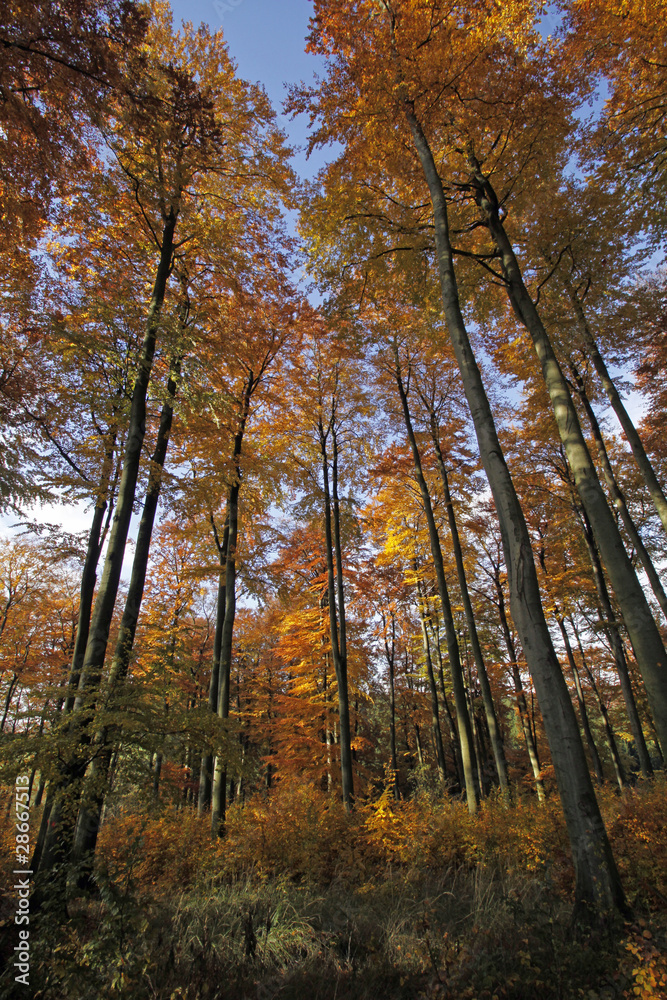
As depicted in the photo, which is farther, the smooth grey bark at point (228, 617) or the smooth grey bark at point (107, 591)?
the smooth grey bark at point (228, 617)

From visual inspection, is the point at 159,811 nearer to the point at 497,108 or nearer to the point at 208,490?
the point at 208,490

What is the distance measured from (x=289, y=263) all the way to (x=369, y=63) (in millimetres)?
3267

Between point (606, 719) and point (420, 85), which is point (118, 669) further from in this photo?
point (606, 719)

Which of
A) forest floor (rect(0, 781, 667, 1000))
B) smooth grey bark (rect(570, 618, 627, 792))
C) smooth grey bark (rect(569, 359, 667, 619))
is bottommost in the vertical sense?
forest floor (rect(0, 781, 667, 1000))

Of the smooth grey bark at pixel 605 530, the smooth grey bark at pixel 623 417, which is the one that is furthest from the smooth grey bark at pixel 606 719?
the smooth grey bark at pixel 605 530

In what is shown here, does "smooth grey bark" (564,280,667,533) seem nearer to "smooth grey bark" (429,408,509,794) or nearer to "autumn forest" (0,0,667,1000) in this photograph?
"autumn forest" (0,0,667,1000)

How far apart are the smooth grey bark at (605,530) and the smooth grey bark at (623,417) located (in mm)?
3054

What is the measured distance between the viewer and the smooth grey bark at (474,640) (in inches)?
355

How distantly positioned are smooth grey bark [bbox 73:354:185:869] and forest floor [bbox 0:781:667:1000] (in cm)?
46

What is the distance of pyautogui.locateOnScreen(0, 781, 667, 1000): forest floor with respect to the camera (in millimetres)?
2615

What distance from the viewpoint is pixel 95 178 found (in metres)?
6.02

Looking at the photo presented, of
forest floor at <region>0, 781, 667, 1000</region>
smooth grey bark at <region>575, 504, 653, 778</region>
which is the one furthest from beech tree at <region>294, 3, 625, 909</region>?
smooth grey bark at <region>575, 504, 653, 778</region>

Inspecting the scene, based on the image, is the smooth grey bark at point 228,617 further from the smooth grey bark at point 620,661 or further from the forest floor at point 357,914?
the smooth grey bark at point 620,661

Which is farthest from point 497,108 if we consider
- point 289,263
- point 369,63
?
point 289,263
